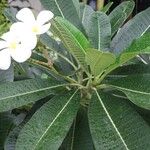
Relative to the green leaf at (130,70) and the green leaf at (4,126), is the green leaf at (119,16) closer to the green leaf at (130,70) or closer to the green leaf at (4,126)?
the green leaf at (130,70)

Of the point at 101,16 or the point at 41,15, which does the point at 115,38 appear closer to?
the point at 101,16

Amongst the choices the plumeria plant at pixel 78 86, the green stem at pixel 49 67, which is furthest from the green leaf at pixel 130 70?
the green stem at pixel 49 67

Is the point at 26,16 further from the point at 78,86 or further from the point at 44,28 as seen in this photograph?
the point at 78,86

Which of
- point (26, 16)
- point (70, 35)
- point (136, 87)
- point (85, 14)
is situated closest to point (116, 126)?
point (136, 87)

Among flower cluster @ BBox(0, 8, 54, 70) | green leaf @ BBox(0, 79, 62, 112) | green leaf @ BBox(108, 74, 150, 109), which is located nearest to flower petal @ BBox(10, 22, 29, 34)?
flower cluster @ BBox(0, 8, 54, 70)

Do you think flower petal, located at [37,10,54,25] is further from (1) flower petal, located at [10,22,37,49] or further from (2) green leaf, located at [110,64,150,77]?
(2) green leaf, located at [110,64,150,77]
